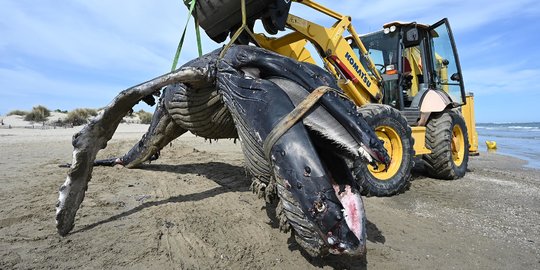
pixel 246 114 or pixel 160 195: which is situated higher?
pixel 246 114

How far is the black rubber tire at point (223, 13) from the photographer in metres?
3.37

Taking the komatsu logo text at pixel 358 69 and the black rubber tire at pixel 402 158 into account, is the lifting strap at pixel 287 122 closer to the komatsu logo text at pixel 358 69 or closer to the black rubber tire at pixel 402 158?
the black rubber tire at pixel 402 158

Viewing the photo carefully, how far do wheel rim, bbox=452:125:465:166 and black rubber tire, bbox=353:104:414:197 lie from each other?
211 cm

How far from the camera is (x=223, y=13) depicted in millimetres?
3479

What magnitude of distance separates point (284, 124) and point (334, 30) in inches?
154

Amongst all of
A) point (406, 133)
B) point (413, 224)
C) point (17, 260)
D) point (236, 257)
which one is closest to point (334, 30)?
point (406, 133)

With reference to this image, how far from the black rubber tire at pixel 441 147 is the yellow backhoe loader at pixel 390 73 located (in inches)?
0.6

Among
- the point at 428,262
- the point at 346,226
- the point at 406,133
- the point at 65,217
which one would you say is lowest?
the point at 428,262

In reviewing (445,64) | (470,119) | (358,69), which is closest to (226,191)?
(358,69)

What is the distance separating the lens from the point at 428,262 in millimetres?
2432

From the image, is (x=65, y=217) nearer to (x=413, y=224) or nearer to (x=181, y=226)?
(x=181, y=226)

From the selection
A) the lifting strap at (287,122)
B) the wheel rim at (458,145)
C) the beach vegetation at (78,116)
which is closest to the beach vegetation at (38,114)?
the beach vegetation at (78,116)

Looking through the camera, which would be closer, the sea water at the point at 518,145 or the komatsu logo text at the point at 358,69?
the komatsu logo text at the point at 358,69

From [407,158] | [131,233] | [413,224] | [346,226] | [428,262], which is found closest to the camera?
[346,226]
